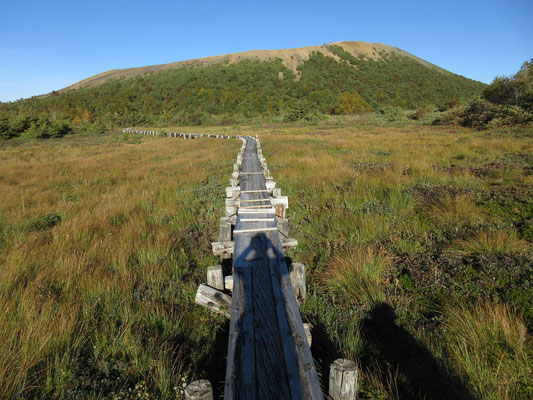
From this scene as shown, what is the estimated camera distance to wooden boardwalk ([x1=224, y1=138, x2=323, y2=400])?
174 centimetres

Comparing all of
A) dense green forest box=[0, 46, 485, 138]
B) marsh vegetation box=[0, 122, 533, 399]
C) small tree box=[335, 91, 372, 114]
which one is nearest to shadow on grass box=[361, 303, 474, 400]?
marsh vegetation box=[0, 122, 533, 399]

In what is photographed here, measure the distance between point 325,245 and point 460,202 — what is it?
3244 mm

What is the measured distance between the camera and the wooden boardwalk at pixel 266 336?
1.74 metres

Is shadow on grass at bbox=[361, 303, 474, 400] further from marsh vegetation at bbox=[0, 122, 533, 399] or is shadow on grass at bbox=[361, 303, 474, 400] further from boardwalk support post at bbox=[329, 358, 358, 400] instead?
boardwalk support post at bbox=[329, 358, 358, 400]

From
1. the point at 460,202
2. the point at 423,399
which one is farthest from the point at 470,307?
the point at 460,202

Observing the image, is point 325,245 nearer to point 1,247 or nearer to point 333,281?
point 333,281

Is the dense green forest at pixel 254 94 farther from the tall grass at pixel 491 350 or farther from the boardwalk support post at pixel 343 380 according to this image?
the boardwalk support post at pixel 343 380

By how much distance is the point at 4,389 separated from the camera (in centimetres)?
186

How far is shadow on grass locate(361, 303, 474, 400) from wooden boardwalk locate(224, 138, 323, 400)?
87 cm

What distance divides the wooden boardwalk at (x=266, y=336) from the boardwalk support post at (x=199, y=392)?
0.66 feet

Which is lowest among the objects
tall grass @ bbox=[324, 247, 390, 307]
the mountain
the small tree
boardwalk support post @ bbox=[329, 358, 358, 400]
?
tall grass @ bbox=[324, 247, 390, 307]

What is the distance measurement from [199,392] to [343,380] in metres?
0.88

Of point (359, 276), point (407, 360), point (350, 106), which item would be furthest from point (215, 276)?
point (350, 106)

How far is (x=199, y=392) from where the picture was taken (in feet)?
5.02
